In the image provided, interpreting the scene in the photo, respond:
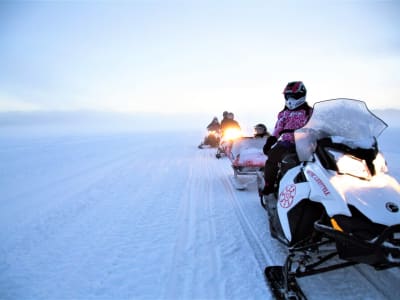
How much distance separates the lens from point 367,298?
252 cm

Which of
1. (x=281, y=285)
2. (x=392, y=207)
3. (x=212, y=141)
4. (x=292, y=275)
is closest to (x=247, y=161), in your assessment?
(x=281, y=285)

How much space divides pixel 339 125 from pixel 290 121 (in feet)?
3.98

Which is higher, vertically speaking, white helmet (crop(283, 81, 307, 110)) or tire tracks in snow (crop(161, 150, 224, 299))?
white helmet (crop(283, 81, 307, 110))

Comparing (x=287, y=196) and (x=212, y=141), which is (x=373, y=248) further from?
(x=212, y=141)

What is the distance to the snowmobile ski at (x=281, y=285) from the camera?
8.04 feet

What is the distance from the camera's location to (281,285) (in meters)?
2.65

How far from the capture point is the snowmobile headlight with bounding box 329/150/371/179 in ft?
7.97

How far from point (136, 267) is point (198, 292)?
2.98ft

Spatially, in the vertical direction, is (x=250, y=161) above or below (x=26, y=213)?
above

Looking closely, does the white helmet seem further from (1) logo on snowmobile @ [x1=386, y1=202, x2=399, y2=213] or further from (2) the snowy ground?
(1) logo on snowmobile @ [x1=386, y1=202, x2=399, y2=213]

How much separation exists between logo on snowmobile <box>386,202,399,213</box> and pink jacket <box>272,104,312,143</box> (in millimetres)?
1779

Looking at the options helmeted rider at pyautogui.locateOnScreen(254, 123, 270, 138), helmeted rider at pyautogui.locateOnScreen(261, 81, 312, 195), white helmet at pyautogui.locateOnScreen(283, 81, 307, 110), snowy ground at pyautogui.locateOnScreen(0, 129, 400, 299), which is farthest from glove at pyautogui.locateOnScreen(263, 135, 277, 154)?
helmeted rider at pyautogui.locateOnScreen(254, 123, 270, 138)

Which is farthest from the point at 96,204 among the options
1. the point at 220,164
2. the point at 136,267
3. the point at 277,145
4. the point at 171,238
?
the point at 220,164

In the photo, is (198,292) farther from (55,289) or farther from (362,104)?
(362,104)
